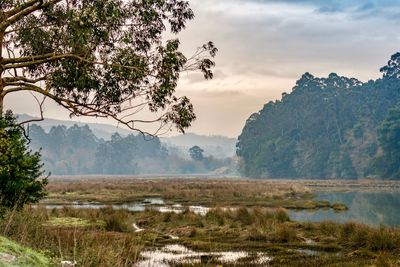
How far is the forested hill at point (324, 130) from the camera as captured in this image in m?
117

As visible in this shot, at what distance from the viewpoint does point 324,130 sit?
129375 mm

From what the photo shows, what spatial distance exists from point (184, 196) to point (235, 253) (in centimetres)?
3653

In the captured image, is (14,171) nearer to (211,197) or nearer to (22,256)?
(22,256)

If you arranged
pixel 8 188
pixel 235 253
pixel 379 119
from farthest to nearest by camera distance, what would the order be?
pixel 379 119 < pixel 235 253 < pixel 8 188

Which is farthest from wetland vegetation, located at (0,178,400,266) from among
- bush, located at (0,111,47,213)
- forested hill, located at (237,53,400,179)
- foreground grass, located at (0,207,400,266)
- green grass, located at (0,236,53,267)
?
forested hill, located at (237,53,400,179)

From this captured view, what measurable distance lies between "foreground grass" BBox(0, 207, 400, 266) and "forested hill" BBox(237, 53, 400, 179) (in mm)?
83430

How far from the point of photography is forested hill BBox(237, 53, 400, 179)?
116875mm

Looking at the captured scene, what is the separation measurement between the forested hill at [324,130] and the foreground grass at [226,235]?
274 feet

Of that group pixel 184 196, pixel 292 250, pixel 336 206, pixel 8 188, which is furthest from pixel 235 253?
pixel 184 196

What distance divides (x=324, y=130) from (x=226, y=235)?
368 ft

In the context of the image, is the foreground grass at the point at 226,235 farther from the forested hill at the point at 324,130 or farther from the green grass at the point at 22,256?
the forested hill at the point at 324,130

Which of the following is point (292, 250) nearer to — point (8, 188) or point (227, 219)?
point (227, 219)

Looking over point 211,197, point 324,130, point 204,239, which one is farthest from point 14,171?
point 324,130

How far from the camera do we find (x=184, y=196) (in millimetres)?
53688
